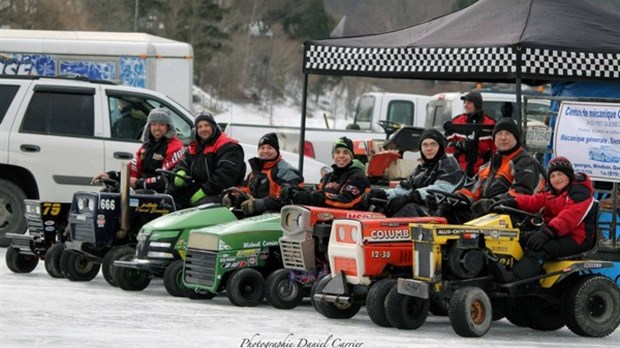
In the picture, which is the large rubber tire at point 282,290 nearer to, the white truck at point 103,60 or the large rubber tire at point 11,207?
the large rubber tire at point 11,207

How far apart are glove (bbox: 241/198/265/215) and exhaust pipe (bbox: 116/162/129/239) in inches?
54.4

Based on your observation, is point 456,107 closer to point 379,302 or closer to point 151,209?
point 151,209

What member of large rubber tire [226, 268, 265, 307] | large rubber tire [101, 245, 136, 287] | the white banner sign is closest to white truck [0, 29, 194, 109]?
large rubber tire [101, 245, 136, 287]

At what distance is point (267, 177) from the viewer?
14.5 m

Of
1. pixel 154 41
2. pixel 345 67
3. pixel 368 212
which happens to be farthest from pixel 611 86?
pixel 154 41

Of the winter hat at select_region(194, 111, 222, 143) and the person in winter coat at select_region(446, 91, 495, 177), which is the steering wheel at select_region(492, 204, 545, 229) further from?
the winter hat at select_region(194, 111, 222, 143)

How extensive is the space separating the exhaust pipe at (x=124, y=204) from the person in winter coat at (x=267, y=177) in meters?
1.04

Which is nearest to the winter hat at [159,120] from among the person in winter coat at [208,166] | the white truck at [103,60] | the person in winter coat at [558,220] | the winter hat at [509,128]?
Answer: the person in winter coat at [208,166]

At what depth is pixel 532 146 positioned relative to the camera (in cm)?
1549

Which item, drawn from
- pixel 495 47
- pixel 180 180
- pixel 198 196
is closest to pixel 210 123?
pixel 180 180

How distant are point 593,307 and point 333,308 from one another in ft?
7.26

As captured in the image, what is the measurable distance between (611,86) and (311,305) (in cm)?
492

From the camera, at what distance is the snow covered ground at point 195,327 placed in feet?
35.5

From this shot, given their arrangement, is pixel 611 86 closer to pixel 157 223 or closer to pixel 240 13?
pixel 157 223
